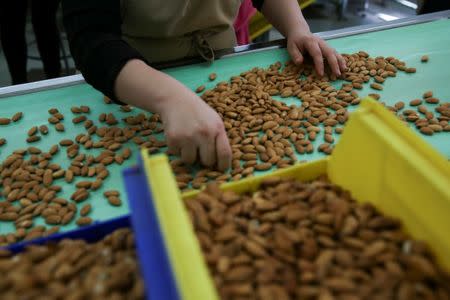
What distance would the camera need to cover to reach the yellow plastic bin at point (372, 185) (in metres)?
0.41

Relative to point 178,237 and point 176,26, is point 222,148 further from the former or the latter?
point 176,26

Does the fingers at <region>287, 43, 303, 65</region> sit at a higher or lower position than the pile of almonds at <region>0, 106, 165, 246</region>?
higher

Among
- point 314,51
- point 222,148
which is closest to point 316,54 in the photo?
point 314,51

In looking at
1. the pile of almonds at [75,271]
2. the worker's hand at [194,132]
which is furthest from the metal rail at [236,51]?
the pile of almonds at [75,271]

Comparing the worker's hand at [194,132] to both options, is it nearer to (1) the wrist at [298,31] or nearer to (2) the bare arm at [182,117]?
(2) the bare arm at [182,117]

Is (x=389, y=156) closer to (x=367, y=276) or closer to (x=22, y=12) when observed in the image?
(x=367, y=276)

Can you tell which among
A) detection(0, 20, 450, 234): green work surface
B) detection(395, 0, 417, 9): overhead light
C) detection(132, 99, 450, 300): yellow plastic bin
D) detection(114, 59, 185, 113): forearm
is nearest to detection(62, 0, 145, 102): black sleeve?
detection(114, 59, 185, 113): forearm

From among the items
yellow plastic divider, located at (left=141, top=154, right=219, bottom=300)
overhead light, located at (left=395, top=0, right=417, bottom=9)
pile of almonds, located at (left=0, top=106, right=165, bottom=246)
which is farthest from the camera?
overhead light, located at (left=395, top=0, right=417, bottom=9)

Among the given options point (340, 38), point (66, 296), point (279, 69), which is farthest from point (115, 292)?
point (340, 38)

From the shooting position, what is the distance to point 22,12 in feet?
6.72

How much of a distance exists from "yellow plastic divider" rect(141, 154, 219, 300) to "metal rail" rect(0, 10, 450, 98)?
75 centimetres

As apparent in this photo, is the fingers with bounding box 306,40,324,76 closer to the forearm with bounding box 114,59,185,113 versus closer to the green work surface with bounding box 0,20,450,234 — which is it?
the green work surface with bounding box 0,20,450,234

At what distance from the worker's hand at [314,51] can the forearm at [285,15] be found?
0.05 metres

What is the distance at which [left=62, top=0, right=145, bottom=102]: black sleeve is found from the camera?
922 millimetres
